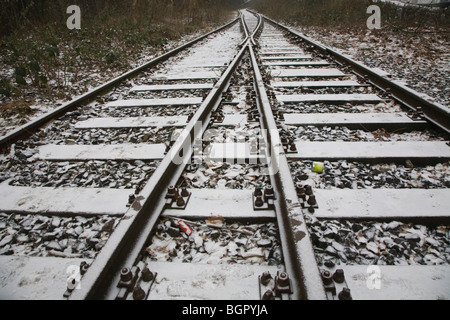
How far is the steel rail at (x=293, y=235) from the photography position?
1185 millimetres

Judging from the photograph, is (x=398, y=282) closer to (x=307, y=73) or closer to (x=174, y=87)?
(x=174, y=87)

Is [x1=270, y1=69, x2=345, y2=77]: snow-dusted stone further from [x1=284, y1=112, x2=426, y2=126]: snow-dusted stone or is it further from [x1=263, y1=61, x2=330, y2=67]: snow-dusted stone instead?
[x1=284, y1=112, x2=426, y2=126]: snow-dusted stone

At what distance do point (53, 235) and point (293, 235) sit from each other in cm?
145

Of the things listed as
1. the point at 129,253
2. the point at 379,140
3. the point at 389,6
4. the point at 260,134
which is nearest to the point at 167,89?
the point at 260,134

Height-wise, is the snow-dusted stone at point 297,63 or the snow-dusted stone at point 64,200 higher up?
the snow-dusted stone at point 297,63

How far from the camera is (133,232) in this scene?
1543 millimetres

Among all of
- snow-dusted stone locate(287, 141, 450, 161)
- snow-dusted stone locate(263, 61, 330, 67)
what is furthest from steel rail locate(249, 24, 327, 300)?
snow-dusted stone locate(263, 61, 330, 67)

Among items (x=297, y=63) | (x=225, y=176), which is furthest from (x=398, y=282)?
(x=297, y=63)

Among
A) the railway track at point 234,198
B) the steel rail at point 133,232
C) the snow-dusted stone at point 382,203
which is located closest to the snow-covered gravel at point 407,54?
the railway track at point 234,198

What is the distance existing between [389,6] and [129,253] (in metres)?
13.6

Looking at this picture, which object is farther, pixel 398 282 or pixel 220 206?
pixel 220 206

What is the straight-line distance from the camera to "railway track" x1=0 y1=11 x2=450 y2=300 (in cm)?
136

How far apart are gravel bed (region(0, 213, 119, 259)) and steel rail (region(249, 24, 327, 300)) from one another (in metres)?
1.07

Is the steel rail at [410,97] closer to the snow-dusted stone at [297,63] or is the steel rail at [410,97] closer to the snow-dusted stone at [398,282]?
the snow-dusted stone at [297,63]
